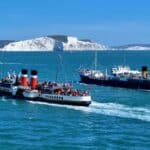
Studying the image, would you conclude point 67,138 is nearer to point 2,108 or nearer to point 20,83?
point 2,108

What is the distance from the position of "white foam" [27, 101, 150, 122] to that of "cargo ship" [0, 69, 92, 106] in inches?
44.9

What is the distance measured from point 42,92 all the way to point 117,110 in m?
12.1

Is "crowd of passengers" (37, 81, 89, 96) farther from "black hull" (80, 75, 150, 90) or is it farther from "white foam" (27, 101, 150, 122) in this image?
"black hull" (80, 75, 150, 90)

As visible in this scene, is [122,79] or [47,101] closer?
[47,101]

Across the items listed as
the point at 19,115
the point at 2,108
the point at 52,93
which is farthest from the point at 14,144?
the point at 52,93

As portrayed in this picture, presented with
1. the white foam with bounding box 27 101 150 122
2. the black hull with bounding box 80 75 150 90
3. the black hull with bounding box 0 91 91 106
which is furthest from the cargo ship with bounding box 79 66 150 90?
the white foam with bounding box 27 101 150 122

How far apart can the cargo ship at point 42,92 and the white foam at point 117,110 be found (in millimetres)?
1140

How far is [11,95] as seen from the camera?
290 feet

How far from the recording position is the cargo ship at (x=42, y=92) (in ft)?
265

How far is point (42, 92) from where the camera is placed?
85.6 m

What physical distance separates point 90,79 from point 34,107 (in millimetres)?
51487

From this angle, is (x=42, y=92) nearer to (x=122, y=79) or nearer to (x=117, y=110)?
(x=117, y=110)

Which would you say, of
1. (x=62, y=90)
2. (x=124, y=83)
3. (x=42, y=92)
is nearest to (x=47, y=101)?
(x=42, y=92)

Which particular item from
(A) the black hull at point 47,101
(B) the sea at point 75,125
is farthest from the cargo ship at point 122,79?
(A) the black hull at point 47,101
